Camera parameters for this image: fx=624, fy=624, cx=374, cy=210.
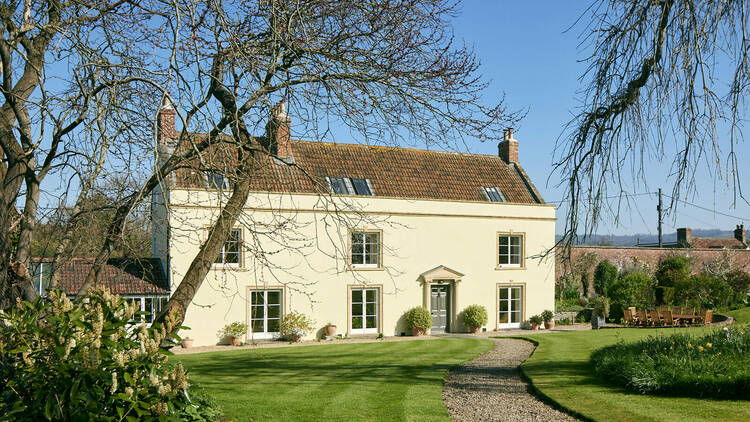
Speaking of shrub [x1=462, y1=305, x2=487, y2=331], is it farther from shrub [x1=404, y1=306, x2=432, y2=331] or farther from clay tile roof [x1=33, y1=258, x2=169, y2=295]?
clay tile roof [x1=33, y1=258, x2=169, y2=295]

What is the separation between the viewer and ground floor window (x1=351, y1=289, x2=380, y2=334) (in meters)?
24.3

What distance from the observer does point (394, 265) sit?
25.3 meters

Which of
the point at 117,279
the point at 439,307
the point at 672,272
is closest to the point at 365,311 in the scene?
the point at 439,307

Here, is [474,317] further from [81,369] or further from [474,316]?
[81,369]

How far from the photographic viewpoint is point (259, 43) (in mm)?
6984

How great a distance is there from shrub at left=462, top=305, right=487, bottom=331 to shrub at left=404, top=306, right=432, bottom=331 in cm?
185

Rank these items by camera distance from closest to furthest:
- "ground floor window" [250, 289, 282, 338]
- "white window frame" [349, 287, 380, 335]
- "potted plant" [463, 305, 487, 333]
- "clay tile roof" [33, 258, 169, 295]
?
"clay tile roof" [33, 258, 169, 295]
"ground floor window" [250, 289, 282, 338]
"white window frame" [349, 287, 380, 335]
"potted plant" [463, 305, 487, 333]

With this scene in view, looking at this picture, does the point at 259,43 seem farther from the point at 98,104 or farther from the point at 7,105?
the point at 7,105

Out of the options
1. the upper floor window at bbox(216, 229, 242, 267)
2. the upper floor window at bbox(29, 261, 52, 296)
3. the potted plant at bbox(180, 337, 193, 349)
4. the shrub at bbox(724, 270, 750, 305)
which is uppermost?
the upper floor window at bbox(216, 229, 242, 267)

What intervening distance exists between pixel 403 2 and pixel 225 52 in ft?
6.61

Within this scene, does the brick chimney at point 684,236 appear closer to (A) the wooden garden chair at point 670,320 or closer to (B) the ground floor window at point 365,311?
(A) the wooden garden chair at point 670,320

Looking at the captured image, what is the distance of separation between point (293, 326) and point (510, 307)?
404 inches

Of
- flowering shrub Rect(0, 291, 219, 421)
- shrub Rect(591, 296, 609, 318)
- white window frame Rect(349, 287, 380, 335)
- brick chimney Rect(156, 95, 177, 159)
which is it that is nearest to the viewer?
brick chimney Rect(156, 95, 177, 159)

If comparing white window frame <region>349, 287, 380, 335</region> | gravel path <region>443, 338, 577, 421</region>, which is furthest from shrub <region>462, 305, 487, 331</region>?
gravel path <region>443, 338, 577, 421</region>
